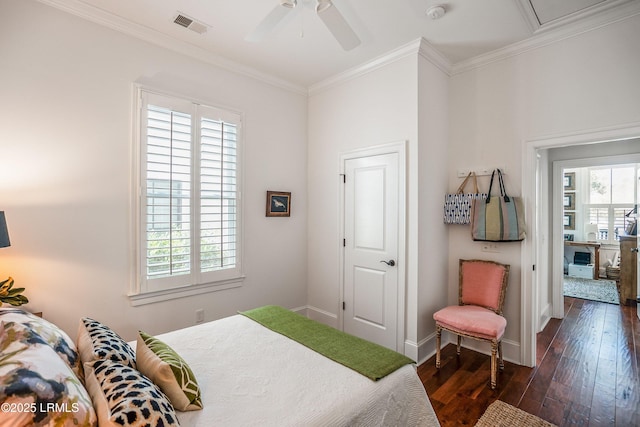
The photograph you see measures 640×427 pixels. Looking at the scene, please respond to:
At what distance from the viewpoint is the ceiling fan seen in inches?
68.9

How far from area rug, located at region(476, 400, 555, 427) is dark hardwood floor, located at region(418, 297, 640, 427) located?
0.16 feet

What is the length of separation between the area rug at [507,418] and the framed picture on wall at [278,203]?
2.64 metres

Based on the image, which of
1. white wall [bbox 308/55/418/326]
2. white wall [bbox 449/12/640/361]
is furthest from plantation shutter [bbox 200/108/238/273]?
white wall [bbox 449/12/640/361]

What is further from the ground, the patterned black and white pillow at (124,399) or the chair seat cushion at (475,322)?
the patterned black and white pillow at (124,399)

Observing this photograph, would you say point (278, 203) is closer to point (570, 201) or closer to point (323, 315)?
point (323, 315)

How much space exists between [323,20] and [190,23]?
4.67 ft

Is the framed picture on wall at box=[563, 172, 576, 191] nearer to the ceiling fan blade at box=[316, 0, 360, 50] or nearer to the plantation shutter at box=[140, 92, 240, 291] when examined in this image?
the ceiling fan blade at box=[316, 0, 360, 50]

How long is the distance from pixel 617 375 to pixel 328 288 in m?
2.72

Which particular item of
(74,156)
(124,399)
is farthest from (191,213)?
(124,399)

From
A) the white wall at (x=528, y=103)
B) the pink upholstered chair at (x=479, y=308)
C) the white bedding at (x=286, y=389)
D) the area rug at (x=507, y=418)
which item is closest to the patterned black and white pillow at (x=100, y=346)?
the white bedding at (x=286, y=389)

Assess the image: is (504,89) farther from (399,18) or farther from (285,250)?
(285,250)

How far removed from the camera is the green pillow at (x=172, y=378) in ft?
4.28

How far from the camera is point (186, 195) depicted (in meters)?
2.94

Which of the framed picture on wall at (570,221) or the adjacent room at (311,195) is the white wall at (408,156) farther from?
the framed picture on wall at (570,221)
